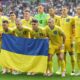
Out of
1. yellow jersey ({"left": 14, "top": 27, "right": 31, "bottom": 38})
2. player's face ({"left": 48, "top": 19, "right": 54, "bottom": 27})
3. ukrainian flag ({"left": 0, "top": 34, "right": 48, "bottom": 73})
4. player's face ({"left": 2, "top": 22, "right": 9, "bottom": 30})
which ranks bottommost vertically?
ukrainian flag ({"left": 0, "top": 34, "right": 48, "bottom": 73})

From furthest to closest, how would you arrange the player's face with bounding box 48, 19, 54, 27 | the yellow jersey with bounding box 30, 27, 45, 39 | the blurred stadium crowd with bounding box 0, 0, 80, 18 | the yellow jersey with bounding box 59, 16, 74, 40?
the blurred stadium crowd with bounding box 0, 0, 80, 18 < the yellow jersey with bounding box 59, 16, 74, 40 < the yellow jersey with bounding box 30, 27, 45, 39 < the player's face with bounding box 48, 19, 54, 27

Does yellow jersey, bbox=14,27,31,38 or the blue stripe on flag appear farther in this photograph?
yellow jersey, bbox=14,27,31,38

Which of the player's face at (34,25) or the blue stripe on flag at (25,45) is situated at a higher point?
the player's face at (34,25)

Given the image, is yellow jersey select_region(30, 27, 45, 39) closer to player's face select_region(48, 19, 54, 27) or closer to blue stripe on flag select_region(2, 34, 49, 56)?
blue stripe on flag select_region(2, 34, 49, 56)

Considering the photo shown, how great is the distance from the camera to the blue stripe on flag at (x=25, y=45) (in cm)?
1150

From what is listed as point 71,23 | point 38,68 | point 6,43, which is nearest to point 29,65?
point 38,68

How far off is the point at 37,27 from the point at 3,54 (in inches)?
53.6

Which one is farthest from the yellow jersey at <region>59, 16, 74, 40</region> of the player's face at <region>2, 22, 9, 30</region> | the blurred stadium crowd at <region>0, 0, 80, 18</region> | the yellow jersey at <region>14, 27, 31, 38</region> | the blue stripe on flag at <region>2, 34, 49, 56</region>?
the blurred stadium crowd at <region>0, 0, 80, 18</region>

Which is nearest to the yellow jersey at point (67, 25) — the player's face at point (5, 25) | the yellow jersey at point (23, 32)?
the yellow jersey at point (23, 32)

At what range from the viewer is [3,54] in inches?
469

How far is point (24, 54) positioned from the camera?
11.7 meters

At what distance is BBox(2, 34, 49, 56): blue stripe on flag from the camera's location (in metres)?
11.5

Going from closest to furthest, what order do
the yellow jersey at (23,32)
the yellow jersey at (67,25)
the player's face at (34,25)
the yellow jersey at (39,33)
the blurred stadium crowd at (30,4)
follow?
the player's face at (34,25) < the yellow jersey at (39,33) < the yellow jersey at (23,32) < the yellow jersey at (67,25) < the blurred stadium crowd at (30,4)

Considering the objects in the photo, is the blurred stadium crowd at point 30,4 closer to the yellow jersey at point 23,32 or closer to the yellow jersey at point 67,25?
the yellow jersey at point 67,25
